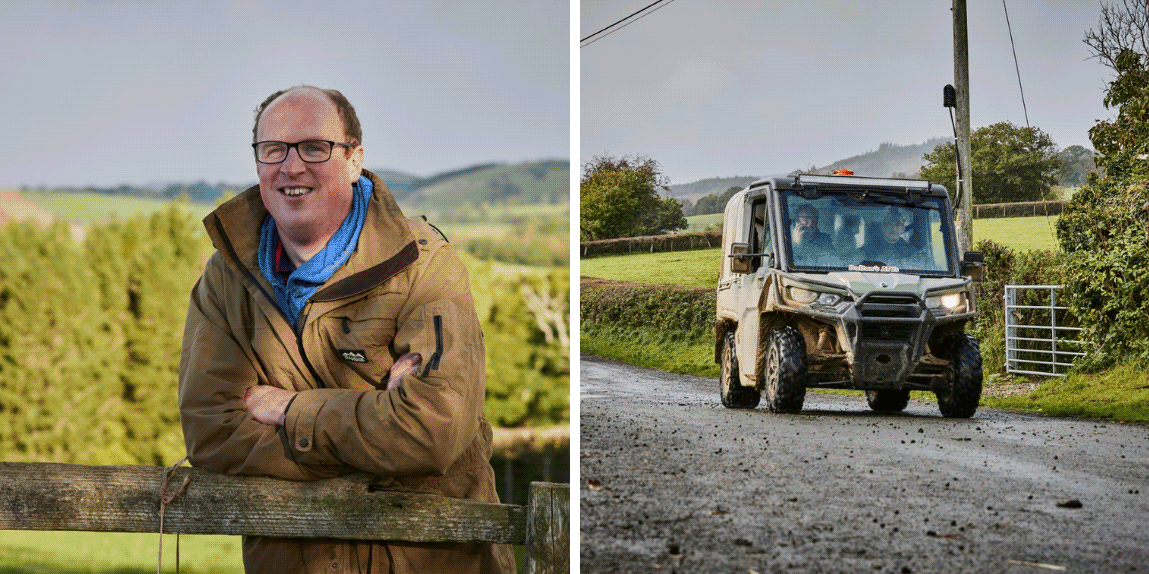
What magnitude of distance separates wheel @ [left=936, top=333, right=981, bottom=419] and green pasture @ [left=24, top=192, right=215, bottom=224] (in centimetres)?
469

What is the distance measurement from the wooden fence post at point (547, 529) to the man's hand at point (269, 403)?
0.60 meters

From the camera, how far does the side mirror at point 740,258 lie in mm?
7055

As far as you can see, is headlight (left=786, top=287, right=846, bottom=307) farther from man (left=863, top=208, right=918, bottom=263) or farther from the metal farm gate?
the metal farm gate

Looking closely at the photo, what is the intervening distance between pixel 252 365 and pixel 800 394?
5125 millimetres

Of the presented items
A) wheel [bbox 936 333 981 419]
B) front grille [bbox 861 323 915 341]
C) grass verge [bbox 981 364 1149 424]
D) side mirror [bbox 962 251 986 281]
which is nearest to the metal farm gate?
grass verge [bbox 981 364 1149 424]

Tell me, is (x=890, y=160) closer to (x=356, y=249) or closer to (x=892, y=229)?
(x=892, y=229)

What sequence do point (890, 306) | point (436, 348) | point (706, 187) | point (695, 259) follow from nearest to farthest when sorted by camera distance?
1. point (436, 348)
2. point (890, 306)
3. point (706, 187)
4. point (695, 259)

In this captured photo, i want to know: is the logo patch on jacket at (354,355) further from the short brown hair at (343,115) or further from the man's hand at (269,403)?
the short brown hair at (343,115)

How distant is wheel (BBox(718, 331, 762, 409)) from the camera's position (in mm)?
7668

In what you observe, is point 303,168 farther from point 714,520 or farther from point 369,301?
point 714,520

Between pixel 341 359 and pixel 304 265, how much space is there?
0.78 ft

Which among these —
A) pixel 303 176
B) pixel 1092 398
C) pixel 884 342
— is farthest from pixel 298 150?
pixel 1092 398

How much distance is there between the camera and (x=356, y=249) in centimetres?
246

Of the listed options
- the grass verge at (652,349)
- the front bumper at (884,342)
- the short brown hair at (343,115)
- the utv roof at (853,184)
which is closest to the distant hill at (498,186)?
the short brown hair at (343,115)
